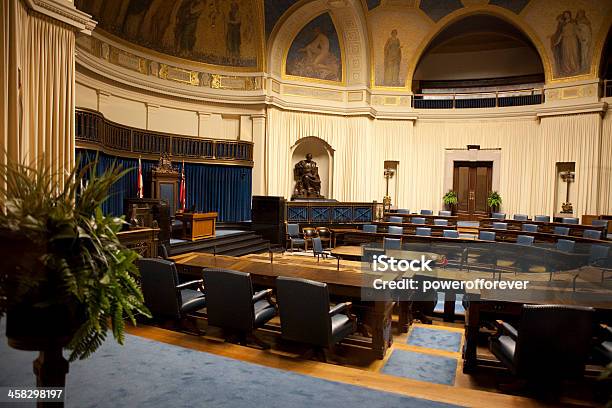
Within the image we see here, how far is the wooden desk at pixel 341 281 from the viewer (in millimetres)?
4031

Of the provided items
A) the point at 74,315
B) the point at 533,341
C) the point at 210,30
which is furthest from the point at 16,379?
the point at 210,30

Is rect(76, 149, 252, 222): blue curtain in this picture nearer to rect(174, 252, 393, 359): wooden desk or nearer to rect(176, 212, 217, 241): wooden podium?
rect(176, 212, 217, 241): wooden podium

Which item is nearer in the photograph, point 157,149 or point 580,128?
point 157,149

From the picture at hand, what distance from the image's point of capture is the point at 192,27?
14.3 m

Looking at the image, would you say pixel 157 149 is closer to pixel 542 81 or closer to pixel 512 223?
pixel 512 223

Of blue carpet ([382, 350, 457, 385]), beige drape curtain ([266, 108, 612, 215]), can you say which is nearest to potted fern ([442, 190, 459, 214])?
beige drape curtain ([266, 108, 612, 215])

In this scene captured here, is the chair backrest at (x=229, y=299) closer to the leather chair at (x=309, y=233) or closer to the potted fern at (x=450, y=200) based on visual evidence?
the leather chair at (x=309, y=233)

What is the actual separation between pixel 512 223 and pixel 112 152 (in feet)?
A: 38.9

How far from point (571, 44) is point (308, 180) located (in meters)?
11.2

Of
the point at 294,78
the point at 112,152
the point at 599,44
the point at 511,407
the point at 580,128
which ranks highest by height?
the point at 599,44

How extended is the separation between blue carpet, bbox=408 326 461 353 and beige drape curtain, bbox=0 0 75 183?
16.5 ft

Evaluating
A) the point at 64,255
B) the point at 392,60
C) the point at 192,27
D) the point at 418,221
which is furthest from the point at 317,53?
the point at 64,255

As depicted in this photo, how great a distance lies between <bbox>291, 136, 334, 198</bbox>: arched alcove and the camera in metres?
17.3

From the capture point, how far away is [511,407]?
8.43 ft
